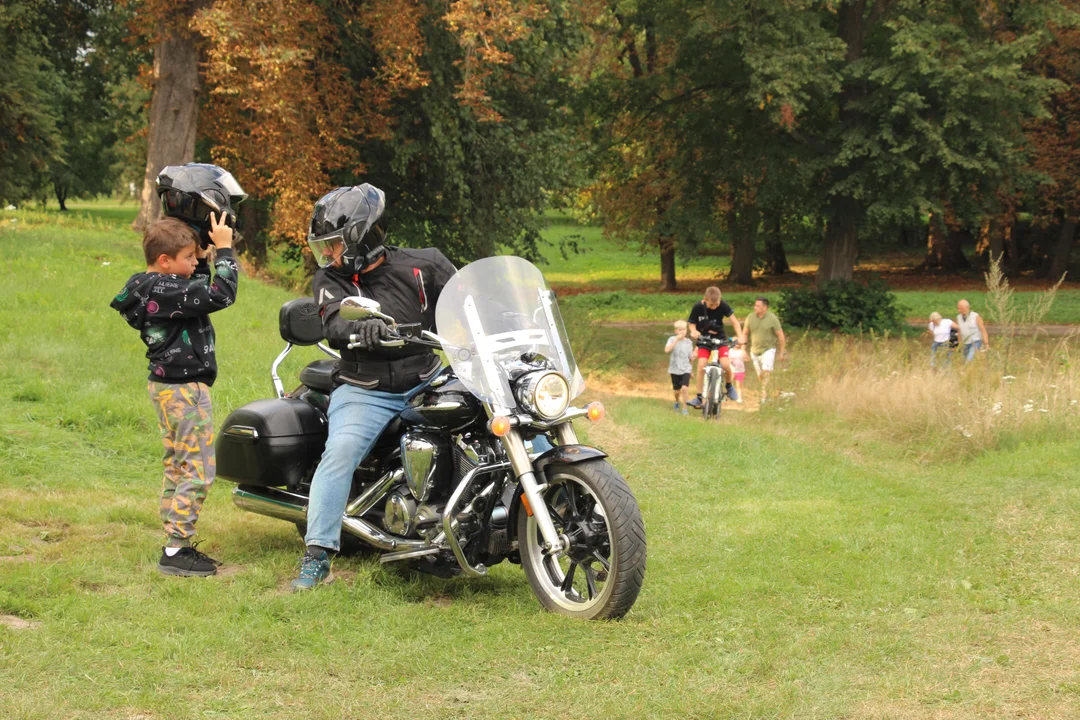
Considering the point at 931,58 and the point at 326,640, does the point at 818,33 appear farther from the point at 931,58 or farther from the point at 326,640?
the point at 326,640

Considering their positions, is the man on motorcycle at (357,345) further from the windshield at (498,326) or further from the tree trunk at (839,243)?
the tree trunk at (839,243)

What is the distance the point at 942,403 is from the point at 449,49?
43.3ft

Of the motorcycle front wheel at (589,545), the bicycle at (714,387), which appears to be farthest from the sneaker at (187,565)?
the bicycle at (714,387)

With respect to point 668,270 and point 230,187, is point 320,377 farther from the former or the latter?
point 668,270

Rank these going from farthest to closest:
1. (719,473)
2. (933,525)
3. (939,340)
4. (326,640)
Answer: (939,340) < (719,473) < (933,525) < (326,640)

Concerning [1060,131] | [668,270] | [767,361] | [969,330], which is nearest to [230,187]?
[767,361]

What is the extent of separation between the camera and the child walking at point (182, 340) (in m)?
5.42

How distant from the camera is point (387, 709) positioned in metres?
4.05

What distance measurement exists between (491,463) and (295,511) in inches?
48.8

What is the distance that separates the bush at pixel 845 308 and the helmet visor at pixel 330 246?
930 inches

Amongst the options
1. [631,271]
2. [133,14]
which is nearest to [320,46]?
[133,14]

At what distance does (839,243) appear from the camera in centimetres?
2952

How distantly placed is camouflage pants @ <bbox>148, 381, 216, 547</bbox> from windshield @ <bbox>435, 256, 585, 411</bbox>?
1331 millimetres

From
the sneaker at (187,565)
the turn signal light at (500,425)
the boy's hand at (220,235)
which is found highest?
the boy's hand at (220,235)
